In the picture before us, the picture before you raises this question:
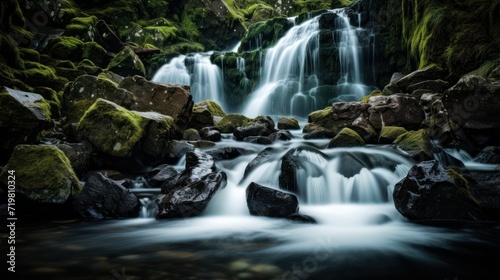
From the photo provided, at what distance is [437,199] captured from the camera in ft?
14.4

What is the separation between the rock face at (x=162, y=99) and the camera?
9711mm

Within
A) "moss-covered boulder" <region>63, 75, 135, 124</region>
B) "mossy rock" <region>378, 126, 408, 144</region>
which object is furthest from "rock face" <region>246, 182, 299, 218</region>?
"moss-covered boulder" <region>63, 75, 135, 124</region>

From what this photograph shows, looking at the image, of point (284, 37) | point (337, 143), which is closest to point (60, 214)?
point (337, 143)

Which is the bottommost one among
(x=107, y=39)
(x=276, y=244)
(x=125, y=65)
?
(x=276, y=244)

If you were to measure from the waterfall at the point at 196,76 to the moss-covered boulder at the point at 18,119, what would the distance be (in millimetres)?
13744

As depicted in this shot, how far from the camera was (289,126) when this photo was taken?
12789 mm

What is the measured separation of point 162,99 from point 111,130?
128 inches

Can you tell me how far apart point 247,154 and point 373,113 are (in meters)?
4.33

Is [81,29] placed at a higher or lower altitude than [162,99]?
higher

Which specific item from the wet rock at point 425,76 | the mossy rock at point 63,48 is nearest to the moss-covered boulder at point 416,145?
the wet rock at point 425,76

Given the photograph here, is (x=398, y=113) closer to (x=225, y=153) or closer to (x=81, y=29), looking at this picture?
(x=225, y=153)

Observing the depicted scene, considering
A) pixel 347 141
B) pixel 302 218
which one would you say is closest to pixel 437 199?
pixel 302 218

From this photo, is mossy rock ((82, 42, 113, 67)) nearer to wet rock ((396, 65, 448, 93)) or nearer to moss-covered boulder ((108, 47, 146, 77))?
moss-covered boulder ((108, 47, 146, 77))

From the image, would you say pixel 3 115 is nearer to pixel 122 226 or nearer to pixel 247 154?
pixel 122 226
